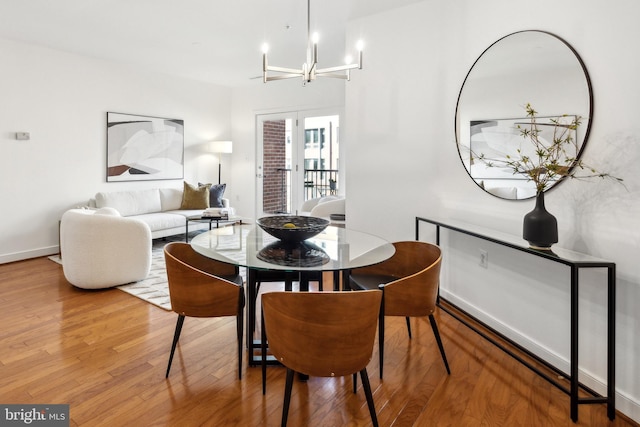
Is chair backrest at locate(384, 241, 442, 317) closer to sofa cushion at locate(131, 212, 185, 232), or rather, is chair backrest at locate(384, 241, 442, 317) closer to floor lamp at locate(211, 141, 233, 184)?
sofa cushion at locate(131, 212, 185, 232)

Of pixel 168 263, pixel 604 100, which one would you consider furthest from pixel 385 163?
pixel 168 263

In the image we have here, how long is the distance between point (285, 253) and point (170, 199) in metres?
4.26

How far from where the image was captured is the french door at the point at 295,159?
5973 millimetres

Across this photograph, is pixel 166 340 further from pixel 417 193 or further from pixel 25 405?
pixel 417 193

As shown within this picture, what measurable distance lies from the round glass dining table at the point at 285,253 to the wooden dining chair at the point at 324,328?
318 millimetres

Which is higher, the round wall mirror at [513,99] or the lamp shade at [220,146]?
the lamp shade at [220,146]

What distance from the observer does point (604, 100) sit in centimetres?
A: 188

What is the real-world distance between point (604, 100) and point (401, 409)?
1.84 m

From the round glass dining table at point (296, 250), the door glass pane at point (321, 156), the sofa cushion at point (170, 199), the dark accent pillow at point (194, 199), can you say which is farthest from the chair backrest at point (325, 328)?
the sofa cushion at point (170, 199)

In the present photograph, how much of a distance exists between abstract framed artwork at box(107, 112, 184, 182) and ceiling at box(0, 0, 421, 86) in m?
0.87

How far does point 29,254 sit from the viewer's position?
4.61 metres

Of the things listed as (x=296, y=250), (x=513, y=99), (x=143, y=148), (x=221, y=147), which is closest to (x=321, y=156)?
(x=221, y=147)

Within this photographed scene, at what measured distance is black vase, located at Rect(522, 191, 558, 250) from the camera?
1943 millimetres

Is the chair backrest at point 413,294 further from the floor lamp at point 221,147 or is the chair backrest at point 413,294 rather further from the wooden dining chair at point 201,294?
the floor lamp at point 221,147
